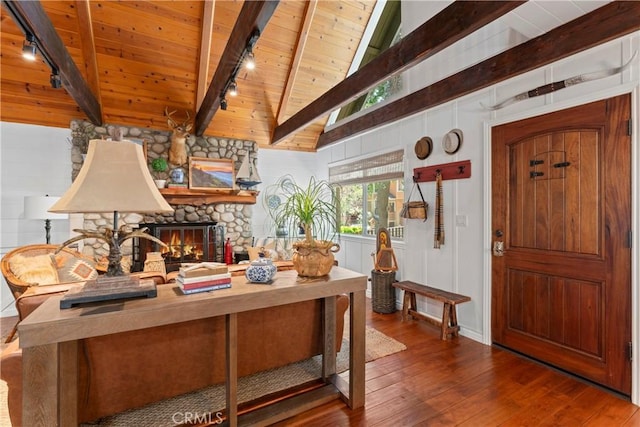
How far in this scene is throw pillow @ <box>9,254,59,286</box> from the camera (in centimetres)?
289

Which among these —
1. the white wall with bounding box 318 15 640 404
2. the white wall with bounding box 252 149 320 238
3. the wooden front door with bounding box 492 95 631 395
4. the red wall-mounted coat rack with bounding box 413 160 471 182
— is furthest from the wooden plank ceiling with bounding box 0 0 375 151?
the wooden front door with bounding box 492 95 631 395

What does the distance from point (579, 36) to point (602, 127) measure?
69 cm

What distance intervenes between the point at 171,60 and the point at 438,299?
15.2ft

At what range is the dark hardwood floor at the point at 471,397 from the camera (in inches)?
77.3

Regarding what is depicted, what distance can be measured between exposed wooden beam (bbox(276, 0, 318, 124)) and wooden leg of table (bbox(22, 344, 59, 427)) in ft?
15.2

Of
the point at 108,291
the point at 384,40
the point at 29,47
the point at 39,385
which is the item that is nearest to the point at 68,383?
the point at 39,385

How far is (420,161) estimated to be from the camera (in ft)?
12.7

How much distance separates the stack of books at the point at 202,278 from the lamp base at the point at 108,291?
0.49 feet

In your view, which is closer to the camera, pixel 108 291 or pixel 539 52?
pixel 108 291

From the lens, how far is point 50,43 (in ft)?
8.63

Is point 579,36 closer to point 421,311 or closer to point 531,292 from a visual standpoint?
point 531,292

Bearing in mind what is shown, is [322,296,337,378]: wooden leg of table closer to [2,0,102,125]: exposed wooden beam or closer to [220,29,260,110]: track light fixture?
[220,29,260,110]: track light fixture

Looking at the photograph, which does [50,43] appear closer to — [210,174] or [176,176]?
[176,176]

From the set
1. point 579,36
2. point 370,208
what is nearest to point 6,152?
point 370,208
